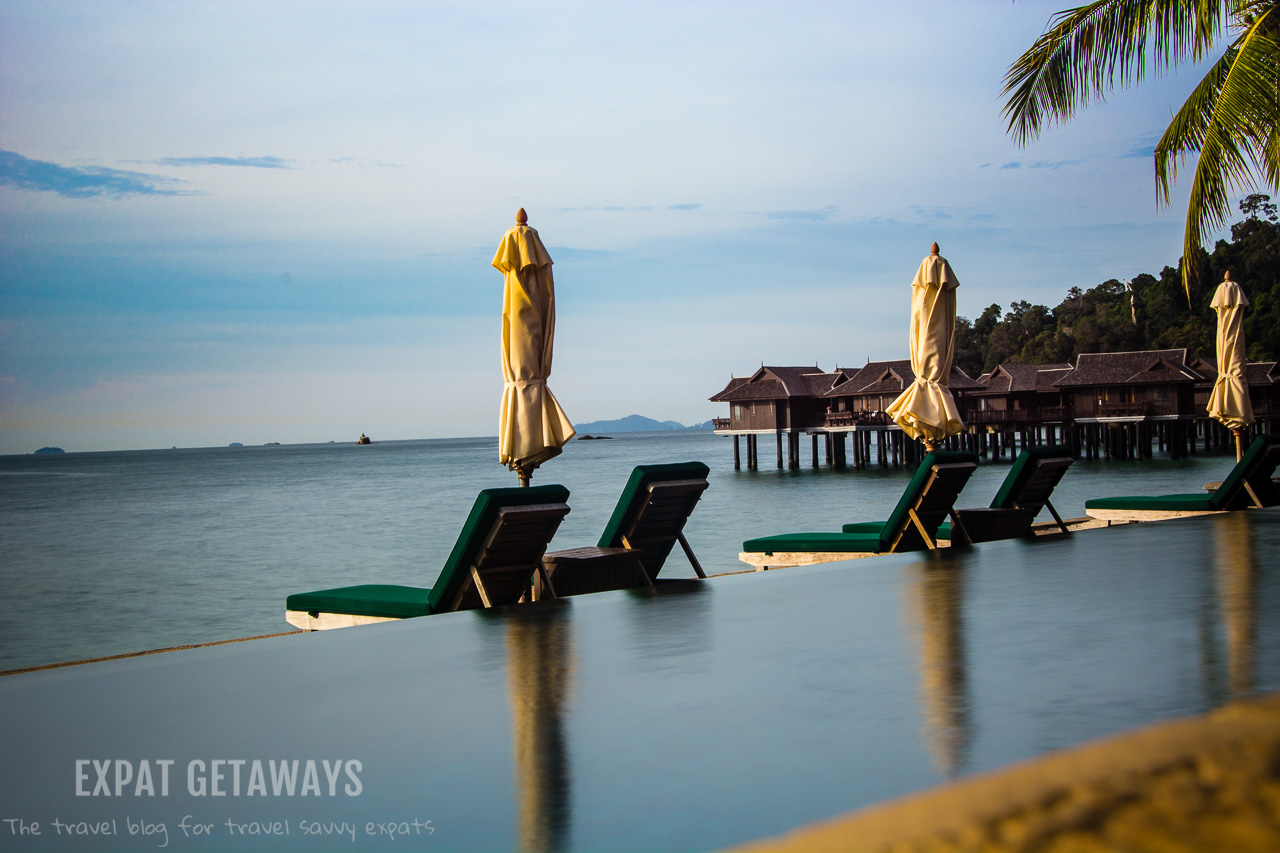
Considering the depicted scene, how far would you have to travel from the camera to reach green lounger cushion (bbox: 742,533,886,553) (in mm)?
7184

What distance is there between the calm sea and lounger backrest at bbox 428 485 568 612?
9.41 meters

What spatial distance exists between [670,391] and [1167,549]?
3649 cm

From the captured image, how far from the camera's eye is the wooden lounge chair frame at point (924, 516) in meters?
6.88

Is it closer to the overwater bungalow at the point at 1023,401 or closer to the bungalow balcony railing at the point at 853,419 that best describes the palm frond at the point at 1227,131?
the overwater bungalow at the point at 1023,401

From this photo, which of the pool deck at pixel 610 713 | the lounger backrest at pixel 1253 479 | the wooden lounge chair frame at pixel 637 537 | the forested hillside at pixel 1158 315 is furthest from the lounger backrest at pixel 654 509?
the forested hillside at pixel 1158 315

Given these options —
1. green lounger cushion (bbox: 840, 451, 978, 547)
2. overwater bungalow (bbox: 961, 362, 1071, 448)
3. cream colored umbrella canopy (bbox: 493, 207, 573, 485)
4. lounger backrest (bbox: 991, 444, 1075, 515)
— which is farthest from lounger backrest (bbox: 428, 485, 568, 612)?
overwater bungalow (bbox: 961, 362, 1071, 448)

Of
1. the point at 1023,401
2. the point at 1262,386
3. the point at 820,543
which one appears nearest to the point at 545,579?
the point at 820,543

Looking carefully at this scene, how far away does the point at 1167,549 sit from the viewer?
20.9 ft

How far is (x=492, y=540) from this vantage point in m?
5.10

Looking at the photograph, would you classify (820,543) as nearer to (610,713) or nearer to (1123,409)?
(610,713)

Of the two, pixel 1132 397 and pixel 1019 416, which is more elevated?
pixel 1132 397

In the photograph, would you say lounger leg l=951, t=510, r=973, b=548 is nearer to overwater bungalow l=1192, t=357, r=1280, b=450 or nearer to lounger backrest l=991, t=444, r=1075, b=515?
lounger backrest l=991, t=444, r=1075, b=515

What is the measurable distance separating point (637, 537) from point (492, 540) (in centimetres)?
133

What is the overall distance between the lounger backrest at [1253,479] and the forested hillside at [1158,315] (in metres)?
54.0
